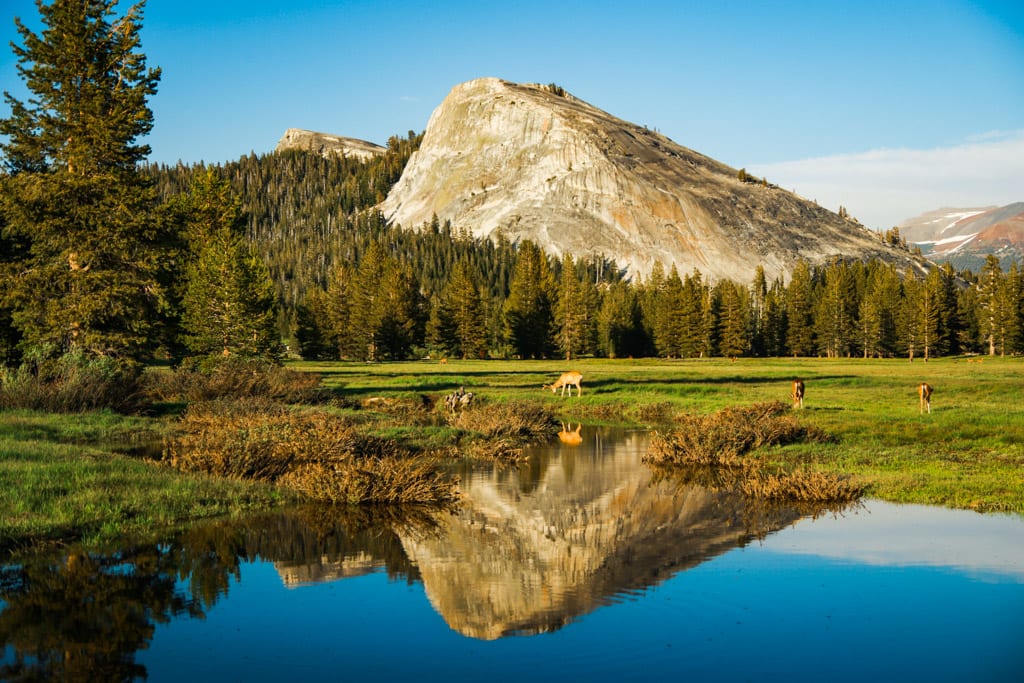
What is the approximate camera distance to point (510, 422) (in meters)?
30.4

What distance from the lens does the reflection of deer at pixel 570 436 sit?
97.7ft

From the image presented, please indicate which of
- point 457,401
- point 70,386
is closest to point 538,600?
point 70,386

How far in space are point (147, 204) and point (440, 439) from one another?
2001 cm

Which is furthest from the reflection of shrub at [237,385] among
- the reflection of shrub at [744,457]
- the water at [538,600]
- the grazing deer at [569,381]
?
the water at [538,600]

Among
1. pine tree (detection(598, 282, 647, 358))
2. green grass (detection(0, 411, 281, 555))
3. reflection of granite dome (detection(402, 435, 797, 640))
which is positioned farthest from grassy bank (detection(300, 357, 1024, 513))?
pine tree (detection(598, 282, 647, 358))

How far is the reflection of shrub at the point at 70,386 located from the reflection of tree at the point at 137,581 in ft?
56.4

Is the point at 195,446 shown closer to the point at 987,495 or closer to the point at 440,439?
the point at 440,439

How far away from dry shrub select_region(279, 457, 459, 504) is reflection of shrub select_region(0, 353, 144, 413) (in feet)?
50.3

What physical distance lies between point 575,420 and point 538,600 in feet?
84.6

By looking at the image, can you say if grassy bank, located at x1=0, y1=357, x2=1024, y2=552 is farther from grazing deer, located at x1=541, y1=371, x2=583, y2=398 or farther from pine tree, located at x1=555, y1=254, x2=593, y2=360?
pine tree, located at x1=555, y1=254, x2=593, y2=360

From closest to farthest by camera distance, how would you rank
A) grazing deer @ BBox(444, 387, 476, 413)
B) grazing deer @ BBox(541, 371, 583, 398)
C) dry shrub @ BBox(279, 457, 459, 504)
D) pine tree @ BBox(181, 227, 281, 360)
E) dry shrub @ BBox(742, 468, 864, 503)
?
dry shrub @ BBox(279, 457, 459, 504) → dry shrub @ BBox(742, 468, 864, 503) → grazing deer @ BBox(444, 387, 476, 413) → grazing deer @ BBox(541, 371, 583, 398) → pine tree @ BBox(181, 227, 281, 360)

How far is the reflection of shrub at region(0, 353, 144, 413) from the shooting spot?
94.0ft

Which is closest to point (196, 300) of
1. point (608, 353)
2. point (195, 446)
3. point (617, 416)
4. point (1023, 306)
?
point (617, 416)

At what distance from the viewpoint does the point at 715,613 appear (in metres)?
11.0
